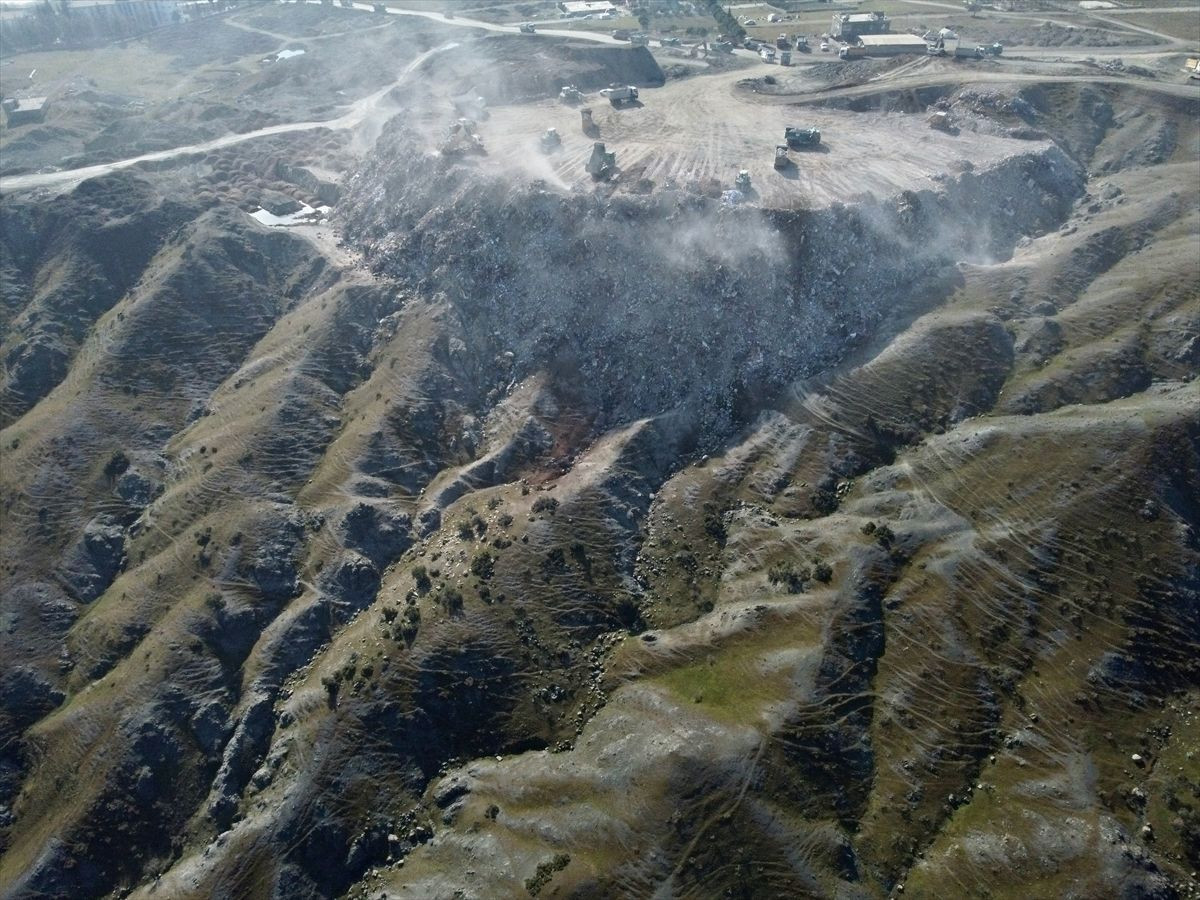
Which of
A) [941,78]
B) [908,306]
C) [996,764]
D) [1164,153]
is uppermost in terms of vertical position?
[941,78]

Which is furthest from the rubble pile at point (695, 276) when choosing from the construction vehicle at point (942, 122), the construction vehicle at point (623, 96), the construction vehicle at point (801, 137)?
the construction vehicle at point (623, 96)

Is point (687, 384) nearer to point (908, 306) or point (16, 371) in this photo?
point (908, 306)

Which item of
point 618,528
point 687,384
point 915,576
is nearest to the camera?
point 915,576

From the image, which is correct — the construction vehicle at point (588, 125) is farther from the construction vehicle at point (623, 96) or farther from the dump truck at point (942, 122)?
the dump truck at point (942, 122)

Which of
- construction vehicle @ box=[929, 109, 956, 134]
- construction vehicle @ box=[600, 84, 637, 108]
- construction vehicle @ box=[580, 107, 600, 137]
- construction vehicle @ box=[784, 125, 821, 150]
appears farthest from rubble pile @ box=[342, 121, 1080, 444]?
construction vehicle @ box=[600, 84, 637, 108]

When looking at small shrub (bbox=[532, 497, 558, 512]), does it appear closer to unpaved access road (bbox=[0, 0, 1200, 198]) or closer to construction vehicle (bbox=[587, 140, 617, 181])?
unpaved access road (bbox=[0, 0, 1200, 198])

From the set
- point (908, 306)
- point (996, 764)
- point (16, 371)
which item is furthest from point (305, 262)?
point (996, 764)
